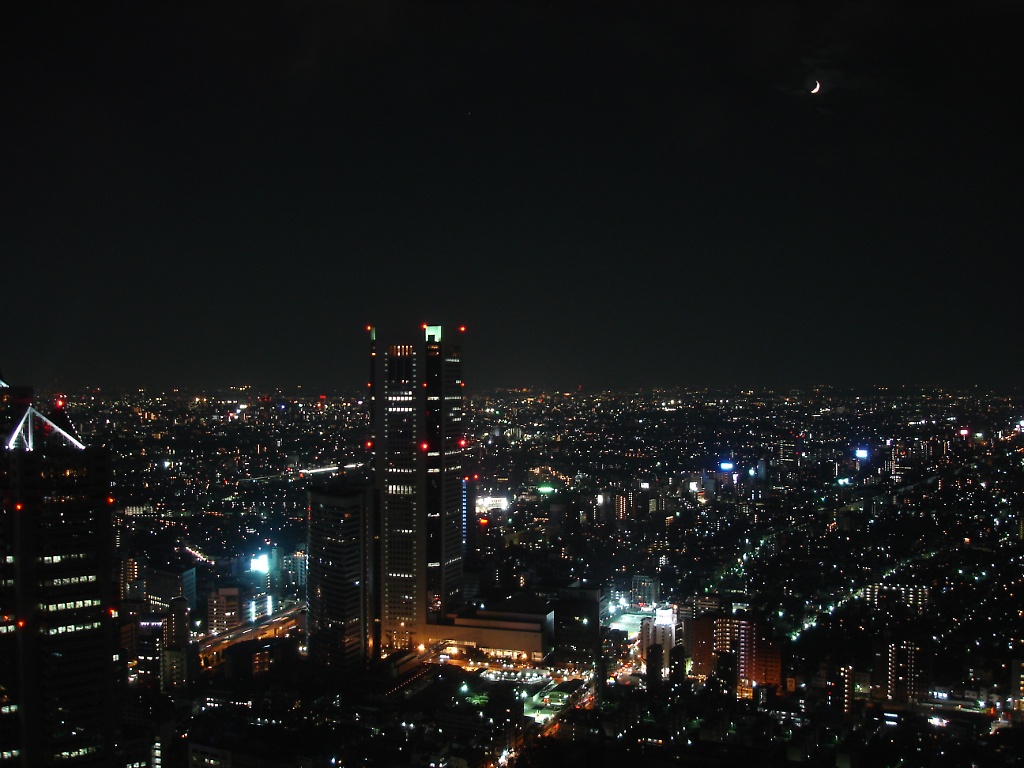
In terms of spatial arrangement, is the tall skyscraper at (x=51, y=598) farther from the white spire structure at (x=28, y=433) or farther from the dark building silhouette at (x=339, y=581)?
the dark building silhouette at (x=339, y=581)

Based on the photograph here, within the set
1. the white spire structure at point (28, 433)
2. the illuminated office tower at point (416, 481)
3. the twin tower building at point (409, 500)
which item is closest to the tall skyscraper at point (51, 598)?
the white spire structure at point (28, 433)

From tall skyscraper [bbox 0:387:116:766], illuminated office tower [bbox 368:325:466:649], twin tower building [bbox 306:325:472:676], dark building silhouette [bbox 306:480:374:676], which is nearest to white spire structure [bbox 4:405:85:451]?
tall skyscraper [bbox 0:387:116:766]

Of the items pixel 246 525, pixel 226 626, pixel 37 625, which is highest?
pixel 37 625

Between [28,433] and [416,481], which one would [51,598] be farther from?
[416,481]

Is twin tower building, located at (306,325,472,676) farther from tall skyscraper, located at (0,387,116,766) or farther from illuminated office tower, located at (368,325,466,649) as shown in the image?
tall skyscraper, located at (0,387,116,766)

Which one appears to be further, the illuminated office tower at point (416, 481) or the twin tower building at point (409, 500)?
the illuminated office tower at point (416, 481)

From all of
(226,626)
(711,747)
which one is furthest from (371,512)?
(711,747)

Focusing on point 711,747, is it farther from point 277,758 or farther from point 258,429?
point 258,429
